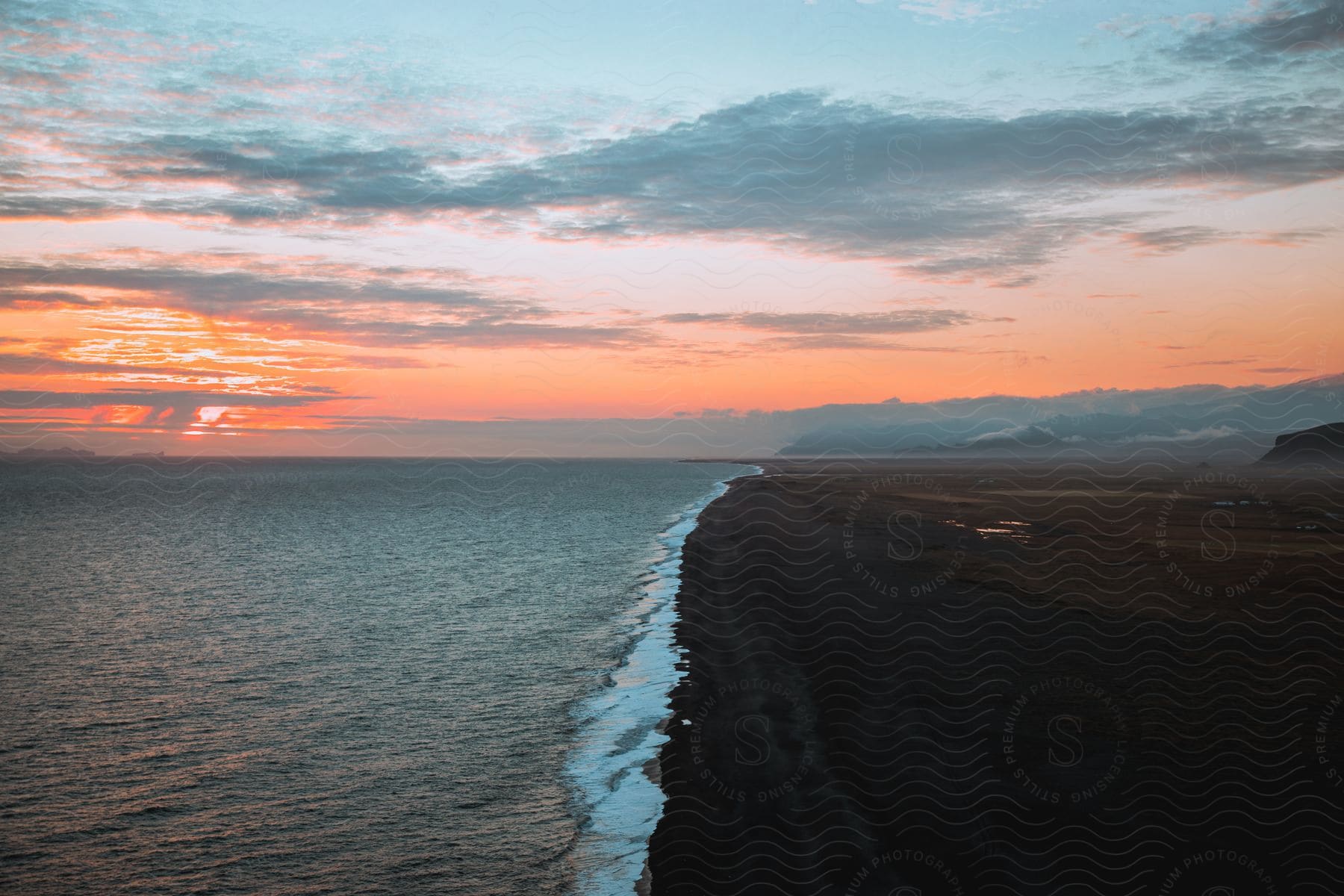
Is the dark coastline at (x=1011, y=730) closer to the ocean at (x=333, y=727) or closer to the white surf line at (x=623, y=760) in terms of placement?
the white surf line at (x=623, y=760)

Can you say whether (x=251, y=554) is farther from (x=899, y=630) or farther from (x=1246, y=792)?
(x=1246, y=792)

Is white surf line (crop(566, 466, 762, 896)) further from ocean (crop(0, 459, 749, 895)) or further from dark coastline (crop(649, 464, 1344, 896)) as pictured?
dark coastline (crop(649, 464, 1344, 896))

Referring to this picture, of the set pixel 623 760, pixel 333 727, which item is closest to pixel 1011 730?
pixel 623 760

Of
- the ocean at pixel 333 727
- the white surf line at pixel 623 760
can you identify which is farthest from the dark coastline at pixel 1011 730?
the ocean at pixel 333 727

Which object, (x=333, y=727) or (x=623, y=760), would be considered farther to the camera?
(x=333, y=727)

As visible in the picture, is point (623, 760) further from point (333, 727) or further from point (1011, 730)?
point (1011, 730)

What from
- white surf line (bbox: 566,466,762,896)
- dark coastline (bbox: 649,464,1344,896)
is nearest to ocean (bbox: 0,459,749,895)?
white surf line (bbox: 566,466,762,896)

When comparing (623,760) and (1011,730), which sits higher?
(1011,730)
